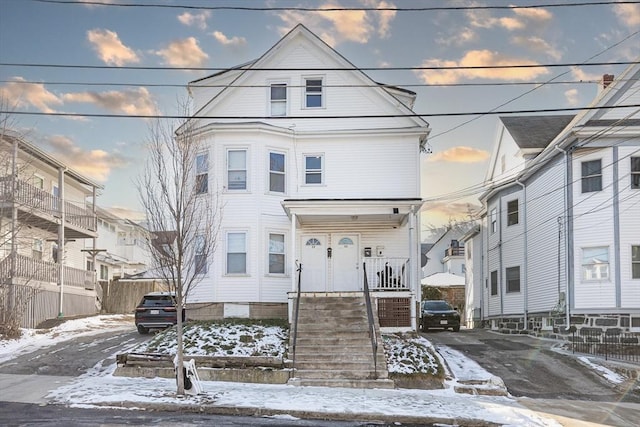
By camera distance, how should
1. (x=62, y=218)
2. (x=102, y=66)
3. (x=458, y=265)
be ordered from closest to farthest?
(x=102, y=66), (x=62, y=218), (x=458, y=265)

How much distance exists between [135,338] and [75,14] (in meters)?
10.2

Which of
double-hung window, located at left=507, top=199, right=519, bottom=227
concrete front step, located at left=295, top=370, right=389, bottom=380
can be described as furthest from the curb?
double-hung window, located at left=507, top=199, right=519, bottom=227

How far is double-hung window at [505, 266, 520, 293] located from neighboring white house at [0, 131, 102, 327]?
1934 cm

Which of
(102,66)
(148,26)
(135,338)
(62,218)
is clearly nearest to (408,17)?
(148,26)

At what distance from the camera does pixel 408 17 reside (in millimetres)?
18062

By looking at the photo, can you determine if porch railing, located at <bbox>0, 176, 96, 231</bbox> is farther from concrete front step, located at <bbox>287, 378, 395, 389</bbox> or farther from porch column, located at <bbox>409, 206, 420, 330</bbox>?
porch column, located at <bbox>409, 206, 420, 330</bbox>

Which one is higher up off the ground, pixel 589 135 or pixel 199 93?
pixel 199 93

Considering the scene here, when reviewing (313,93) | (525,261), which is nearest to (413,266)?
(313,93)

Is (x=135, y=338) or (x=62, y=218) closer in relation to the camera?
(x=135, y=338)

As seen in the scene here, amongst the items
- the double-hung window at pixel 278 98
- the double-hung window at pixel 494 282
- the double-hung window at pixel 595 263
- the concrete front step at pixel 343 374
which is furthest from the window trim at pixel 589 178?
the concrete front step at pixel 343 374

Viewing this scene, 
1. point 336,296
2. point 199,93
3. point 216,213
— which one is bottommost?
point 336,296

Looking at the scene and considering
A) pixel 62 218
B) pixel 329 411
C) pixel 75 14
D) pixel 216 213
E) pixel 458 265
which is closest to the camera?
pixel 329 411

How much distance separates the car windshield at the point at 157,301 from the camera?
22.0m

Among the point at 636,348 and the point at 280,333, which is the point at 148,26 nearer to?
the point at 280,333
